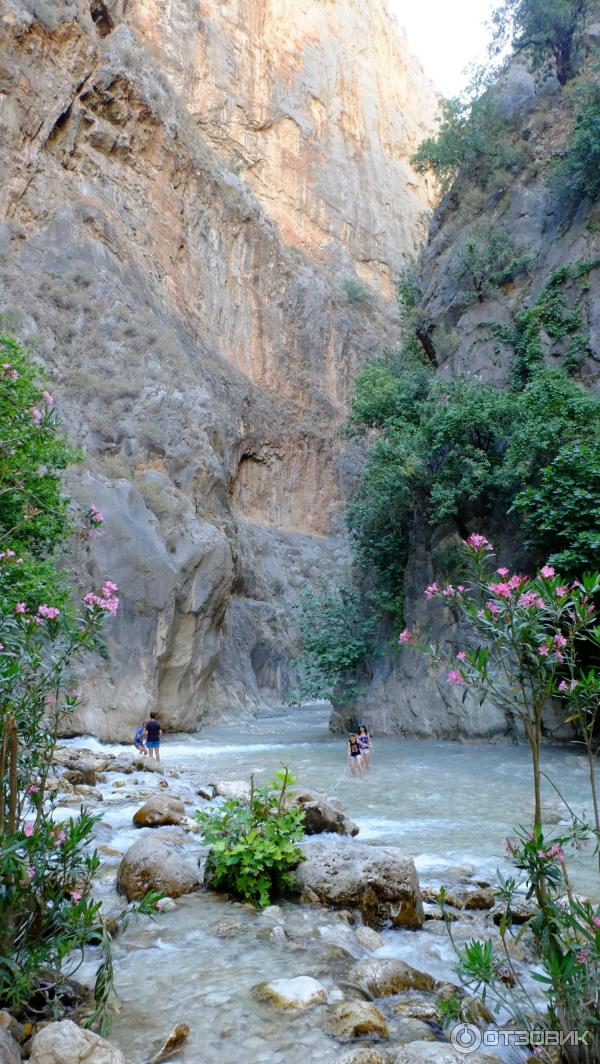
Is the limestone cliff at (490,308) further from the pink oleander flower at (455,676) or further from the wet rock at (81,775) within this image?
the pink oleander flower at (455,676)

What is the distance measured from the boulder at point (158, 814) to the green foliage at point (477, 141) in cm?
2337

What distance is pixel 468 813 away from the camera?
31.1ft

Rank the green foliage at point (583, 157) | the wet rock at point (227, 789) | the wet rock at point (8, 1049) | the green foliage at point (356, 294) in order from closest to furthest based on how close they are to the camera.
Answer: the wet rock at point (8, 1049) < the wet rock at point (227, 789) < the green foliage at point (583, 157) < the green foliage at point (356, 294)

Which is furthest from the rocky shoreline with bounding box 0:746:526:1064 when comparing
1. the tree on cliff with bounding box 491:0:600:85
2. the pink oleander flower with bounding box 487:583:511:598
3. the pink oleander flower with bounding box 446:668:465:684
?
the tree on cliff with bounding box 491:0:600:85

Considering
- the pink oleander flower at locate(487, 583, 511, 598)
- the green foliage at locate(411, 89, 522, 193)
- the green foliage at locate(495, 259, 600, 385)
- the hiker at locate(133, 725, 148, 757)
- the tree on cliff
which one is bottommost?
the hiker at locate(133, 725, 148, 757)

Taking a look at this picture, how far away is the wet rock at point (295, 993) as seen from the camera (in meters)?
3.87

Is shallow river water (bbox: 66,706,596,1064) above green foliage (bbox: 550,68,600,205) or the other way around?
the other way around

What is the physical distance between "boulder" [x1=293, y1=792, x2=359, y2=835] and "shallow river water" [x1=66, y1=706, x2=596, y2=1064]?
414mm

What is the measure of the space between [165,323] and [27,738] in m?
32.6

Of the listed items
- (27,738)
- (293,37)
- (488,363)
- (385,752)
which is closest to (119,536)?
(385,752)

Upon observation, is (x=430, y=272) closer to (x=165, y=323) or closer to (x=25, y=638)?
(x=165, y=323)

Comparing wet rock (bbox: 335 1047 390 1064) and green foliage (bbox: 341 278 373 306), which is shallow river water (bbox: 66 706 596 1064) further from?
green foliage (bbox: 341 278 373 306)

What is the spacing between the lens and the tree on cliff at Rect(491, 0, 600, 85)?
21781 mm

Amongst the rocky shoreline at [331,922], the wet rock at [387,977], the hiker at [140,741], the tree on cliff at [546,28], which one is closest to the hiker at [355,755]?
the rocky shoreline at [331,922]
